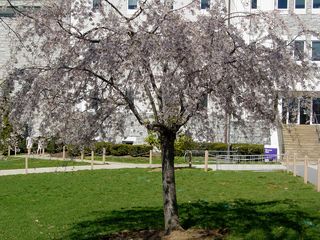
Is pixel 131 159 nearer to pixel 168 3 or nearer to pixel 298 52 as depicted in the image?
pixel 298 52

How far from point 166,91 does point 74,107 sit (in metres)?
2.21

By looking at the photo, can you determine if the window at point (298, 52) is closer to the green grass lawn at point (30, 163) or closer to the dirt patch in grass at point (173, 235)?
the dirt patch in grass at point (173, 235)

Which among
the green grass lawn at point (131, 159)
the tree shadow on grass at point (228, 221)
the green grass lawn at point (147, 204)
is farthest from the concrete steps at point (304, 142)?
the tree shadow on grass at point (228, 221)

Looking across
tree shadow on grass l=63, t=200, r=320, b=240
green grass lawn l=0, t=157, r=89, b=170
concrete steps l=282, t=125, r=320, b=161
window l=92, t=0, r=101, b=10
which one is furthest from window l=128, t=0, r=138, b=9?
window l=92, t=0, r=101, b=10

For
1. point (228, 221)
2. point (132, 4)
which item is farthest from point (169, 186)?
point (132, 4)

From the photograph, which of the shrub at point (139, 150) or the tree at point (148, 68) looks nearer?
the tree at point (148, 68)

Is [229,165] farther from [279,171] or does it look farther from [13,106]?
[13,106]

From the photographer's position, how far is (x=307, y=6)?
36.0m

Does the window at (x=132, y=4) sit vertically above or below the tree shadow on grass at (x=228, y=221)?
above

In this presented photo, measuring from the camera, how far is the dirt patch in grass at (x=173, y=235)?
1041 centimetres

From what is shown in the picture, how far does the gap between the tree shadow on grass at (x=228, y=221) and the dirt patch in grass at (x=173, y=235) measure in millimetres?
216

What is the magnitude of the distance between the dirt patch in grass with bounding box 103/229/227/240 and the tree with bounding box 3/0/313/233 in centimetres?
25

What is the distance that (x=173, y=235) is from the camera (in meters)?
10.5

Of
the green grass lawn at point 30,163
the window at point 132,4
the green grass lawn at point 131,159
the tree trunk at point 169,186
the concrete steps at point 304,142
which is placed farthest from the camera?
the concrete steps at point 304,142
